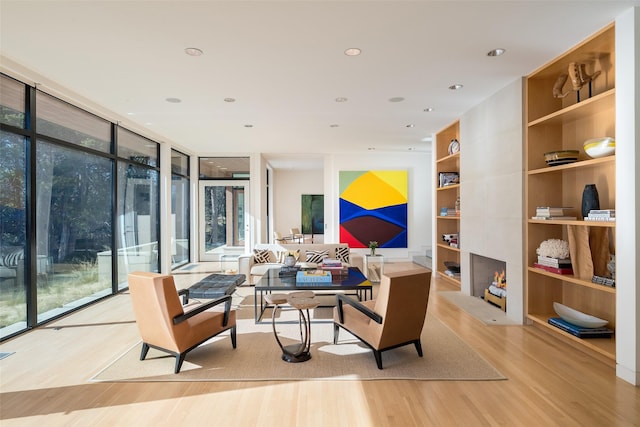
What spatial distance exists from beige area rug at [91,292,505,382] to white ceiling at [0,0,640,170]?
2.86 m

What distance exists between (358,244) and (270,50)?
685 centimetres

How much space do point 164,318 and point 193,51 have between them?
2.45 m

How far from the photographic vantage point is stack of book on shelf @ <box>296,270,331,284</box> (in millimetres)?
4480

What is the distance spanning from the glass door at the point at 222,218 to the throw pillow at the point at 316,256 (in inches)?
137

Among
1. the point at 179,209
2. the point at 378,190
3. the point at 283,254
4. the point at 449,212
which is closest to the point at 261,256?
the point at 283,254

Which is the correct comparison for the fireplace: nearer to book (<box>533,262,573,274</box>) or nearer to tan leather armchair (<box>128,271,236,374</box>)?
book (<box>533,262,573,274</box>)

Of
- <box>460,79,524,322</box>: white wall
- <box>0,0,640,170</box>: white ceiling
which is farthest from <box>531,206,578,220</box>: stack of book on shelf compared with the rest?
<box>0,0,640,170</box>: white ceiling

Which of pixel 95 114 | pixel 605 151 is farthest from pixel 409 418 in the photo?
pixel 95 114

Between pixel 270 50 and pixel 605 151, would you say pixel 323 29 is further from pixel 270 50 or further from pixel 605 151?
pixel 605 151

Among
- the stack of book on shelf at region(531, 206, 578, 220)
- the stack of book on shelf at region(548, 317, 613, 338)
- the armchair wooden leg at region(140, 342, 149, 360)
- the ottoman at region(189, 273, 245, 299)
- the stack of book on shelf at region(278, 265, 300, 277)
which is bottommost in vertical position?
the armchair wooden leg at region(140, 342, 149, 360)

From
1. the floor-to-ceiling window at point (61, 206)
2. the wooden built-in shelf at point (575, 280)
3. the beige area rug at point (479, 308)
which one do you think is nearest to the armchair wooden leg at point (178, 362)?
the floor-to-ceiling window at point (61, 206)

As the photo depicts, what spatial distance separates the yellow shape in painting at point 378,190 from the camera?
9.63 m

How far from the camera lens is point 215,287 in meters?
4.67

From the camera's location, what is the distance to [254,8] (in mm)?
2697
